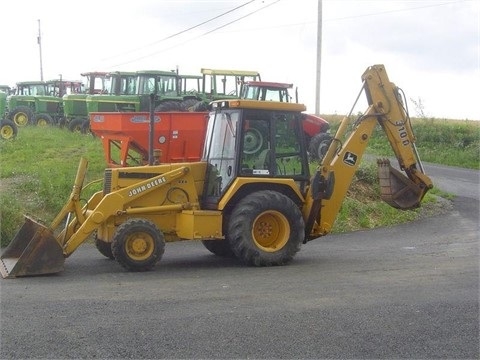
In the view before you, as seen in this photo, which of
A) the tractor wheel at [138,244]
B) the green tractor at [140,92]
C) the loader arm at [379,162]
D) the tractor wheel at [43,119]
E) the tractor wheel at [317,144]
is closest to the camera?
the tractor wheel at [138,244]

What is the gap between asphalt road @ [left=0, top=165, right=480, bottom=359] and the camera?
22.8 feet

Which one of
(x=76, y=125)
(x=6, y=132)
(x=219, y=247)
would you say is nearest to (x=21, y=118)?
(x=76, y=125)

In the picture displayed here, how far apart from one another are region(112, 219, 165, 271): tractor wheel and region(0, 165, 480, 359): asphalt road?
18 centimetres

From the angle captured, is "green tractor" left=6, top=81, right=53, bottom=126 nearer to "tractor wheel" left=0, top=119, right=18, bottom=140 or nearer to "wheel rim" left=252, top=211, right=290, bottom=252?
"tractor wheel" left=0, top=119, right=18, bottom=140

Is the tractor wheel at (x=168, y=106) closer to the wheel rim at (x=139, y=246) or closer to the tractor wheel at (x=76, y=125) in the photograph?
the tractor wheel at (x=76, y=125)

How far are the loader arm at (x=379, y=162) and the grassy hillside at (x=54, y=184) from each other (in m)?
3.37

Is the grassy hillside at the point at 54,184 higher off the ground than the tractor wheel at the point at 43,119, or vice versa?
the tractor wheel at the point at 43,119

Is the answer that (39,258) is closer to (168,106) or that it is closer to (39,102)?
(168,106)

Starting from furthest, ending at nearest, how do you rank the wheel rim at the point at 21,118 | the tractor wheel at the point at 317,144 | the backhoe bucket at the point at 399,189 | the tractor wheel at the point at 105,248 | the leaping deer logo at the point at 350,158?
the wheel rim at the point at 21,118 → the tractor wheel at the point at 317,144 → the backhoe bucket at the point at 399,189 → the leaping deer logo at the point at 350,158 → the tractor wheel at the point at 105,248

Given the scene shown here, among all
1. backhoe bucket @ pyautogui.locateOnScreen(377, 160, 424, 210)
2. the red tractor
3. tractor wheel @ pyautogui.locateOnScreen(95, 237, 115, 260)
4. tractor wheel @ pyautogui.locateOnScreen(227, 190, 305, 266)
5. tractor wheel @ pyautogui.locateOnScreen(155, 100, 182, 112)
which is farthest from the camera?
tractor wheel @ pyautogui.locateOnScreen(155, 100, 182, 112)

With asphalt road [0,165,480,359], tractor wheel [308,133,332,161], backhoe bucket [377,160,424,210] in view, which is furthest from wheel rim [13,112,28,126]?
backhoe bucket [377,160,424,210]

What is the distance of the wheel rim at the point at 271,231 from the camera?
11.5m

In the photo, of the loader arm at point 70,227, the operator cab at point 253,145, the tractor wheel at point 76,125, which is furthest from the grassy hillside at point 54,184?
the operator cab at point 253,145

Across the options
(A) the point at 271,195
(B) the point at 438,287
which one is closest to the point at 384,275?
(B) the point at 438,287
